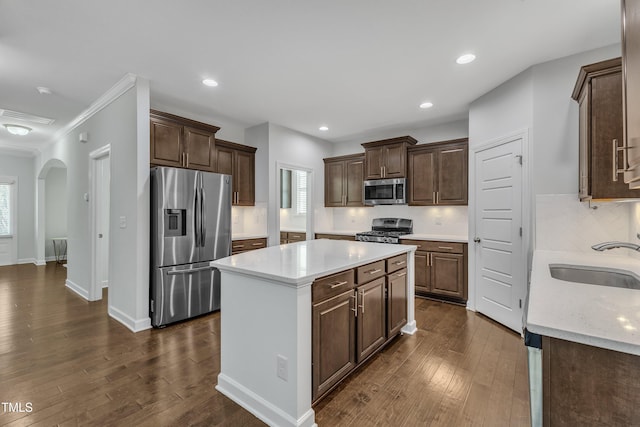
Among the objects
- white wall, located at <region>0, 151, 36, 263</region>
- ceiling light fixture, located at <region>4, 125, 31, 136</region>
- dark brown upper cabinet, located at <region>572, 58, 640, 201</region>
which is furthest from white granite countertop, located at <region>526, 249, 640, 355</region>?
white wall, located at <region>0, 151, 36, 263</region>

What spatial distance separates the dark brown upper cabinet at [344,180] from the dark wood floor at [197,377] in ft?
8.88

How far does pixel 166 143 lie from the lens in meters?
3.42

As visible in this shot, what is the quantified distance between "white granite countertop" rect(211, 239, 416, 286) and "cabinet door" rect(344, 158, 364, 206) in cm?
264

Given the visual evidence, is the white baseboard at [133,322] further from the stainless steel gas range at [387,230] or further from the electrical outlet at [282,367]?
the stainless steel gas range at [387,230]

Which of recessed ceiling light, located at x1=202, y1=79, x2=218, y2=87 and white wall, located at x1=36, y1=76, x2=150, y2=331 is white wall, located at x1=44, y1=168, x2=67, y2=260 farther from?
recessed ceiling light, located at x1=202, y1=79, x2=218, y2=87

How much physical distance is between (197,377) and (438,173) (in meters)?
4.07

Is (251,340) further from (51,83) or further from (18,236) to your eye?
(18,236)

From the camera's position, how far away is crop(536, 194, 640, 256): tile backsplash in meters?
2.35

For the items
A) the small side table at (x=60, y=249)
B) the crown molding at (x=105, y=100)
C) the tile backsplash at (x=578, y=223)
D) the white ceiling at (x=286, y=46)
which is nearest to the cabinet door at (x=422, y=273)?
the tile backsplash at (x=578, y=223)

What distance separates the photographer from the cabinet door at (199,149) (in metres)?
3.65

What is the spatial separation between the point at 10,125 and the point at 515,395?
703 centimetres

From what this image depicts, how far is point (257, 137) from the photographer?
16.0ft

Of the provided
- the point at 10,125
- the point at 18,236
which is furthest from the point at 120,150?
the point at 18,236

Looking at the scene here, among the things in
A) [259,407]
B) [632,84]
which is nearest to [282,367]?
[259,407]
